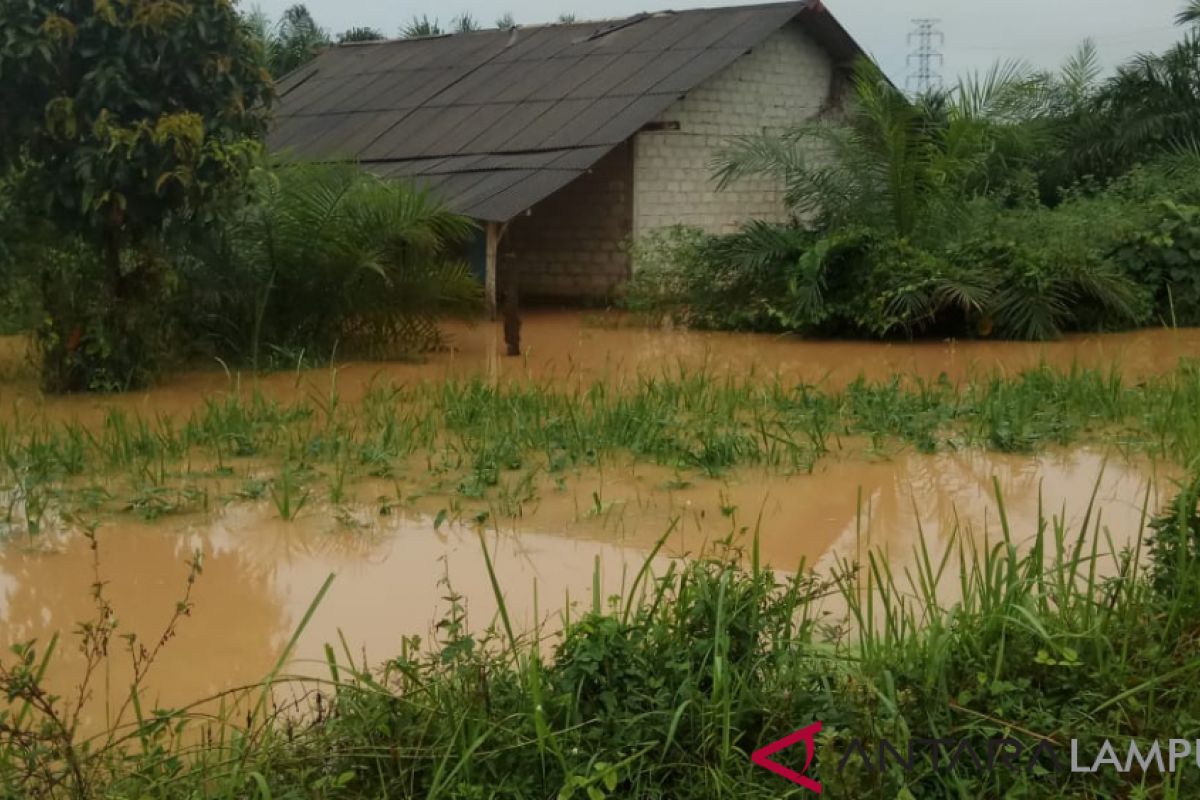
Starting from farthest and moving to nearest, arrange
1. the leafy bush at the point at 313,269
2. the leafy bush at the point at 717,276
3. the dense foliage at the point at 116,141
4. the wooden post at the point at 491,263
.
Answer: the wooden post at the point at 491,263
the leafy bush at the point at 717,276
the leafy bush at the point at 313,269
the dense foliage at the point at 116,141

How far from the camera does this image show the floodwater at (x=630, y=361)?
9.99 meters

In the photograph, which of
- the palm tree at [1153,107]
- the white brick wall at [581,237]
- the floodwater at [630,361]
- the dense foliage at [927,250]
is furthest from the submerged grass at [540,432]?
the palm tree at [1153,107]

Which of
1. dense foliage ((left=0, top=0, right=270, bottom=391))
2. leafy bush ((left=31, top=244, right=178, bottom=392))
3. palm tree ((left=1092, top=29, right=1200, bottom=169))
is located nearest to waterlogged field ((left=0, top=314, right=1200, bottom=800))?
leafy bush ((left=31, top=244, right=178, bottom=392))

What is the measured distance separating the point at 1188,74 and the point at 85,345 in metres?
14.9

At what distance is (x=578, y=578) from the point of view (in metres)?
5.37

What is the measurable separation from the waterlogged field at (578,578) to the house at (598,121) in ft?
16.8

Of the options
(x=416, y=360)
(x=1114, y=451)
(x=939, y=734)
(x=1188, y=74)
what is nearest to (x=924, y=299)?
(x=416, y=360)

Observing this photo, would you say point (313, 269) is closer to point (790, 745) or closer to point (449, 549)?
point (449, 549)

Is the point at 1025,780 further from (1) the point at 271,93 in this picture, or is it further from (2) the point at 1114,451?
(1) the point at 271,93

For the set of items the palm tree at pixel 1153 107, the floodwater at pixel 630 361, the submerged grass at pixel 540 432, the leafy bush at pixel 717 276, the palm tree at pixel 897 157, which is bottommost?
the submerged grass at pixel 540 432

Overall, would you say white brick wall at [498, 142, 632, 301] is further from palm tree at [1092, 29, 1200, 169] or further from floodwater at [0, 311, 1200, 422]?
palm tree at [1092, 29, 1200, 169]

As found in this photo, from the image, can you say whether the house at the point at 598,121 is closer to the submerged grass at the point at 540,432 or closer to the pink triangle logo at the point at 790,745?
the submerged grass at the point at 540,432

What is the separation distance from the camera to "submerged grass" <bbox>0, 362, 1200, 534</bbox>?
691 centimetres

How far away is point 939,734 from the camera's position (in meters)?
3.46
